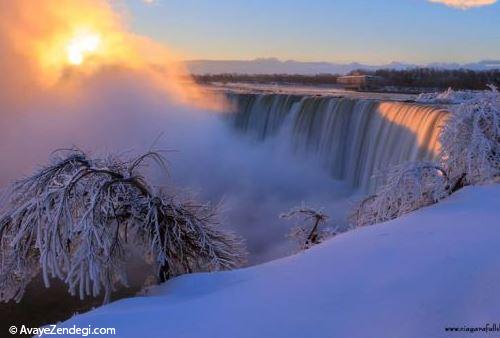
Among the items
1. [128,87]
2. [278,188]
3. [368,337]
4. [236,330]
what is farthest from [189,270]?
[128,87]

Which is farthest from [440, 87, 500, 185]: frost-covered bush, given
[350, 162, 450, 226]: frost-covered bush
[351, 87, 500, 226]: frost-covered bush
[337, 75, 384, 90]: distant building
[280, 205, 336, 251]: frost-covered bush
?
[337, 75, 384, 90]: distant building

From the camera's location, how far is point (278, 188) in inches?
1013

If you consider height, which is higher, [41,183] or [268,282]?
[41,183]

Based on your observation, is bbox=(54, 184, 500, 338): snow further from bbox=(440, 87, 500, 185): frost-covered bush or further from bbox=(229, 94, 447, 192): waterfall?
bbox=(229, 94, 447, 192): waterfall

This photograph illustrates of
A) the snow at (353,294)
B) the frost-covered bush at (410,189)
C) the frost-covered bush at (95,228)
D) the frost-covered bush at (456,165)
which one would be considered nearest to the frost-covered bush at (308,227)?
the frost-covered bush at (410,189)

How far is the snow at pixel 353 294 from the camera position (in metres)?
3.88

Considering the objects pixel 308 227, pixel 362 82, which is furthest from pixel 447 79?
pixel 308 227

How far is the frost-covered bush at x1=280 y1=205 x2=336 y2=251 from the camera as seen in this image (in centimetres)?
1038

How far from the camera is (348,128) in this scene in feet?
72.7

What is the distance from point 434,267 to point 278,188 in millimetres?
21251

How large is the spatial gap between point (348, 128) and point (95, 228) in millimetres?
16744

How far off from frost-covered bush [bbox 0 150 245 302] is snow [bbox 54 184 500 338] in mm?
1587

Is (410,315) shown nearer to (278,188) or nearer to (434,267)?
(434,267)

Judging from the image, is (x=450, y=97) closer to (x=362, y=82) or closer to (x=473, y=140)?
(x=473, y=140)
